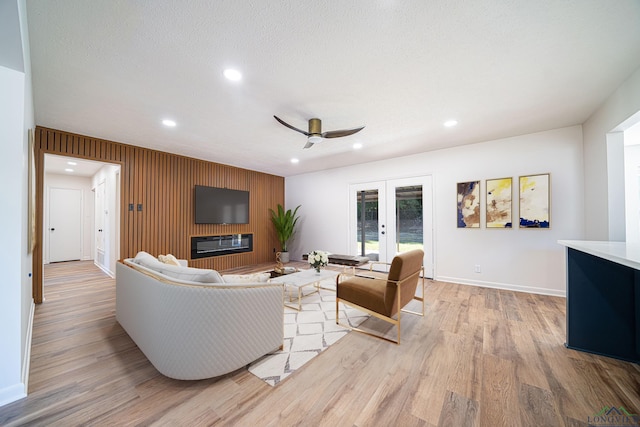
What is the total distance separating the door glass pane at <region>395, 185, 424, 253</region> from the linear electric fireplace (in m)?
3.77

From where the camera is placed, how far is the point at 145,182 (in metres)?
4.52

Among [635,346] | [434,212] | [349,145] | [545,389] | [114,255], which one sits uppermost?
[349,145]

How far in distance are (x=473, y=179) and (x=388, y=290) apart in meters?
3.13

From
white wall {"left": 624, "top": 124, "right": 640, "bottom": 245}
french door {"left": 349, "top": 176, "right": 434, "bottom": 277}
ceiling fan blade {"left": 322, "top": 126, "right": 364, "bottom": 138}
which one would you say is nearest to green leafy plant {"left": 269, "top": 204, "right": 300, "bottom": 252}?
french door {"left": 349, "top": 176, "right": 434, "bottom": 277}

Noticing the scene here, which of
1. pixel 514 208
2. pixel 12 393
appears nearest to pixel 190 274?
pixel 12 393

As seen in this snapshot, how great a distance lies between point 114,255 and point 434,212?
617 cm

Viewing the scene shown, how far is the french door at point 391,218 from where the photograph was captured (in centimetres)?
479

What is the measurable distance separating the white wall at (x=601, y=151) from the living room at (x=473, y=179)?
0.01 meters

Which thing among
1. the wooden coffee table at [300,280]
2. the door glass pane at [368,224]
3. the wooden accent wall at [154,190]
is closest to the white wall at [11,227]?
the wooden coffee table at [300,280]

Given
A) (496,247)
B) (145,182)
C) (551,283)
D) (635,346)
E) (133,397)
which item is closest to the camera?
(133,397)

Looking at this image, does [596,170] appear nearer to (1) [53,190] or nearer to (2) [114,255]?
(2) [114,255]

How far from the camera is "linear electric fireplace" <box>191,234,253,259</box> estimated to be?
5.27 metres

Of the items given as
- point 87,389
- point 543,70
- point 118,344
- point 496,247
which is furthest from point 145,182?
point 496,247

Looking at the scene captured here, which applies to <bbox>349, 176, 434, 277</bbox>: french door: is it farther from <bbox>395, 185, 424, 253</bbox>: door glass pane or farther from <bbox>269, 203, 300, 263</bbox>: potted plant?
<bbox>269, 203, 300, 263</bbox>: potted plant
